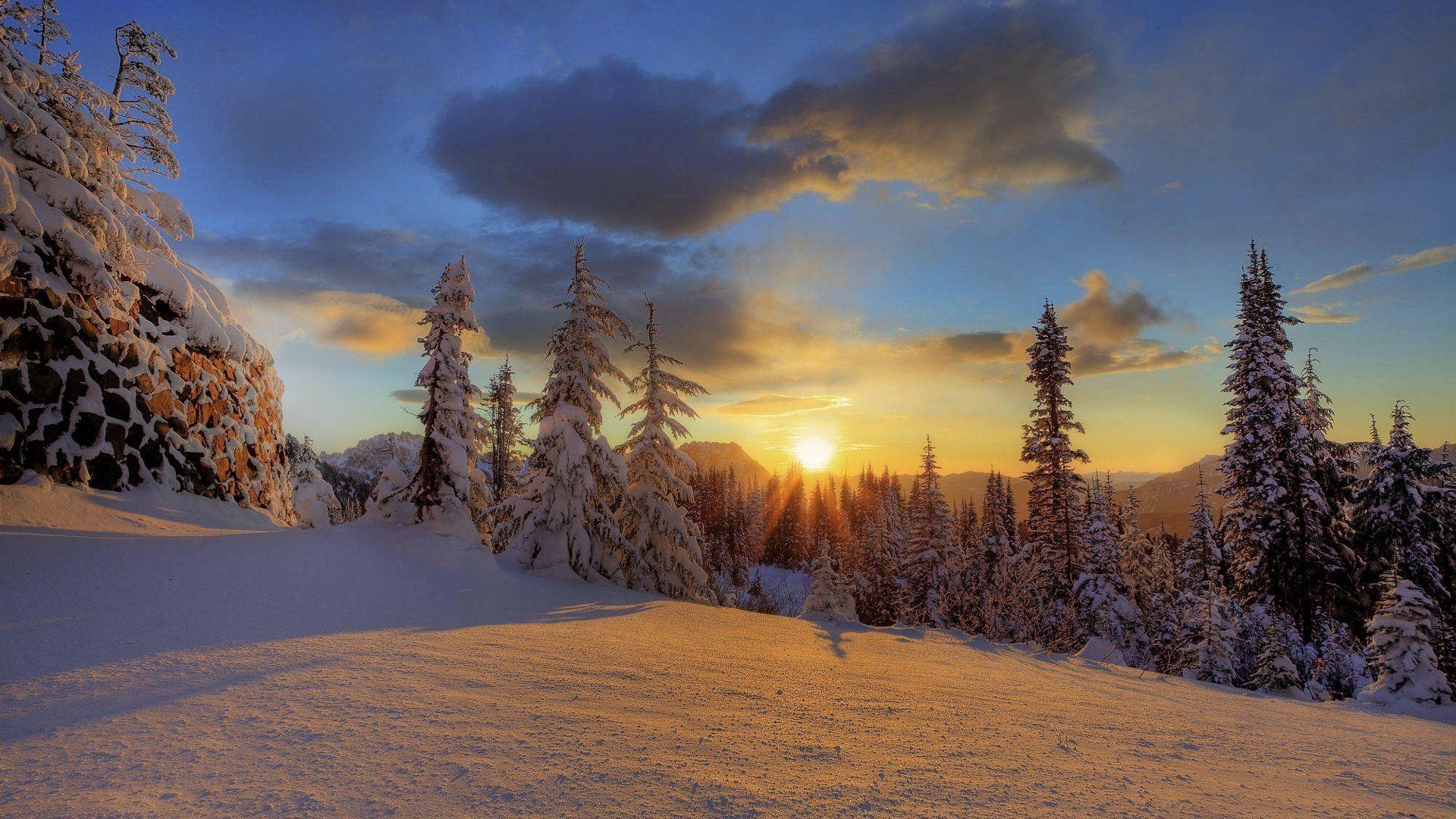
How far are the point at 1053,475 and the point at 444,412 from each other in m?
23.9

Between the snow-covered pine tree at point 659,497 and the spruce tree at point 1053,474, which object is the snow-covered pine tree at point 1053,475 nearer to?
the spruce tree at point 1053,474

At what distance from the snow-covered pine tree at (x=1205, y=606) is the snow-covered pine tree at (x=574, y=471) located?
18.8 metres

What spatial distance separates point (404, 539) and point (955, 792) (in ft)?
34.1

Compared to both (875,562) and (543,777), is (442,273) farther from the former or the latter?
(875,562)

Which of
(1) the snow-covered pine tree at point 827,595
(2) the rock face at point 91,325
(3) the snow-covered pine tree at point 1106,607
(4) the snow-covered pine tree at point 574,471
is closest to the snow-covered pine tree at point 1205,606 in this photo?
(3) the snow-covered pine tree at point 1106,607

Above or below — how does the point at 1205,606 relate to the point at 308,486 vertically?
below

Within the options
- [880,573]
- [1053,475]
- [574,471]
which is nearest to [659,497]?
[574,471]

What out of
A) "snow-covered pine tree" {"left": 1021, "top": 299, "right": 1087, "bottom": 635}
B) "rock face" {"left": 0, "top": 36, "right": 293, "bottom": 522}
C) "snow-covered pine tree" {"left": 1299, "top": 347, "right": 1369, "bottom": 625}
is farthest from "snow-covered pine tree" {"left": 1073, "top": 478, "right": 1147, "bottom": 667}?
"rock face" {"left": 0, "top": 36, "right": 293, "bottom": 522}

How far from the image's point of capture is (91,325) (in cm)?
888

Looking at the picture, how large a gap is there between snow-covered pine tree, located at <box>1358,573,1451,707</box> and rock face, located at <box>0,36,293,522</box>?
17.9 metres

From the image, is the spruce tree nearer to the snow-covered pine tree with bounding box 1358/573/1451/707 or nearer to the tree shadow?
the snow-covered pine tree with bounding box 1358/573/1451/707

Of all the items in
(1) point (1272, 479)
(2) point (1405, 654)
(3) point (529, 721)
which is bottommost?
(2) point (1405, 654)

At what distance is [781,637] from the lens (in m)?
8.31

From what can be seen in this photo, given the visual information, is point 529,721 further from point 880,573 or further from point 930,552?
point 880,573
